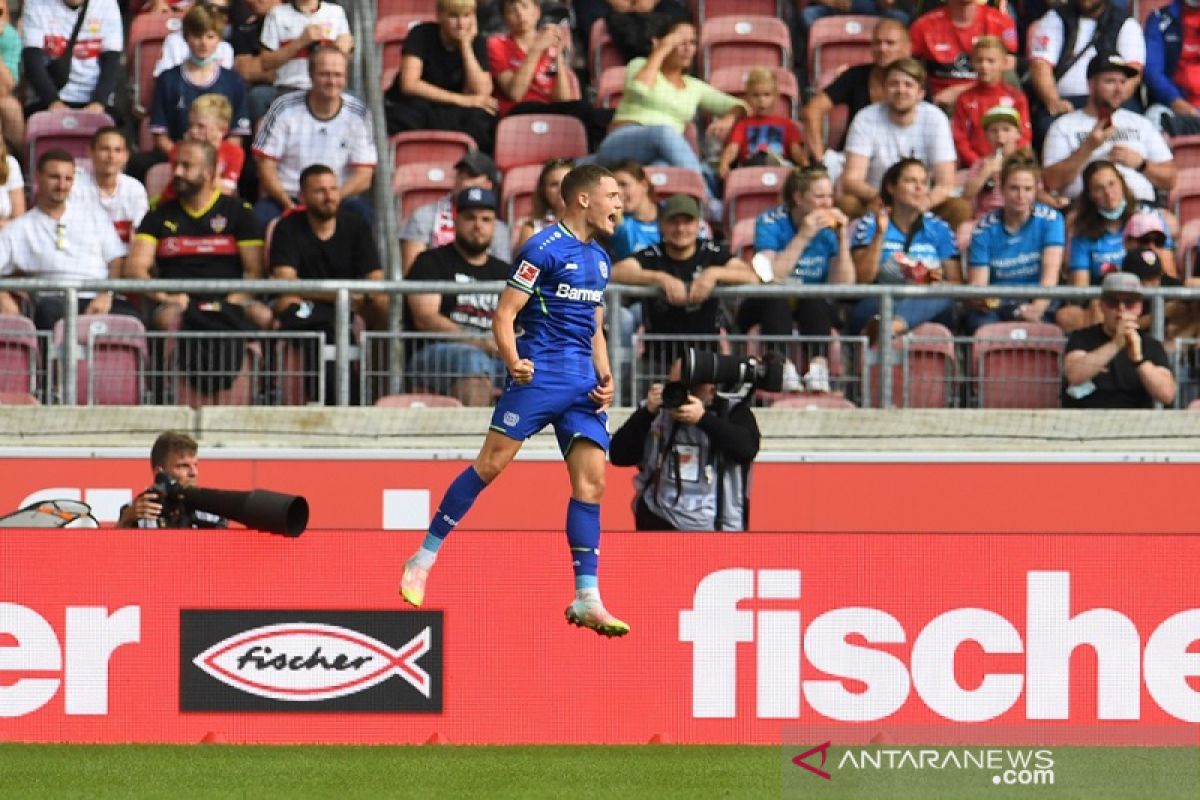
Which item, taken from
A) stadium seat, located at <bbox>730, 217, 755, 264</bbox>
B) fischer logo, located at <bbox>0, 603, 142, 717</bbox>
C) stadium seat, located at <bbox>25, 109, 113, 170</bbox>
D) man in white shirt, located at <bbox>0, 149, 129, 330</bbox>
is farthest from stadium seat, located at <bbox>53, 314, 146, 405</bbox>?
stadium seat, located at <bbox>730, 217, 755, 264</bbox>

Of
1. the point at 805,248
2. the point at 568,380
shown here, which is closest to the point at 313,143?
the point at 805,248

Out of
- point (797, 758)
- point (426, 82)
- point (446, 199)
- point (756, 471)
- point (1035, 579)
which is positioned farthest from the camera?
point (426, 82)

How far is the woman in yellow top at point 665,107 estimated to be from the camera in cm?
1445

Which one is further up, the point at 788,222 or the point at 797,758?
the point at 788,222

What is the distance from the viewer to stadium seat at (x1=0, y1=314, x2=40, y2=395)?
41.9ft

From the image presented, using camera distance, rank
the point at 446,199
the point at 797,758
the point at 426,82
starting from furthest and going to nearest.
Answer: the point at 426,82 < the point at 446,199 < the point at 797,758

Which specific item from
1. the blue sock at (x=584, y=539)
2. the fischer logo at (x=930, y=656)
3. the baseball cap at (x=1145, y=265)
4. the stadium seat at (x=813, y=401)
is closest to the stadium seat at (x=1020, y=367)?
the baseball cap at (x=1145, y=265)

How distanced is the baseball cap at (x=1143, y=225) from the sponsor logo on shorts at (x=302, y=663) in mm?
6019

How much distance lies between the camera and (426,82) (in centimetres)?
1527

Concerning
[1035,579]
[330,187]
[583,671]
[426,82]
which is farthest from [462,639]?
[426,82]

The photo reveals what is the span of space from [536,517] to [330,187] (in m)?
2.32

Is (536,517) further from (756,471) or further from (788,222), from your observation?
(788,222)

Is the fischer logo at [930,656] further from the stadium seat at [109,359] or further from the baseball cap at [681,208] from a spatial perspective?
the stadium seat at [109,359]

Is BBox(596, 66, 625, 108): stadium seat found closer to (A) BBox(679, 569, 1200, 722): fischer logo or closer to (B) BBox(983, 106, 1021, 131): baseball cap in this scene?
(B) BBox(983, 106, 1021, 131): baseball cap
